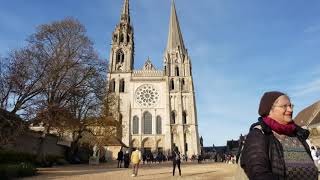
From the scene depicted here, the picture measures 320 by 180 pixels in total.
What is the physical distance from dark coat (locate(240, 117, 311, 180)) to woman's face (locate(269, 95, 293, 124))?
6.4 inches

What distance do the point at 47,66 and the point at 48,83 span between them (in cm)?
116

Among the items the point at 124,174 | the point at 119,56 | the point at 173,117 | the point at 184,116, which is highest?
the point at 119,56

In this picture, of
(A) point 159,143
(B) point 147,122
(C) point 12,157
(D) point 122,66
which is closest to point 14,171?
(C) point 12,157

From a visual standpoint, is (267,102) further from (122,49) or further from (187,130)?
(122,49)

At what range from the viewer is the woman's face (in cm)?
260

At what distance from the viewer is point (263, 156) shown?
2.29 m

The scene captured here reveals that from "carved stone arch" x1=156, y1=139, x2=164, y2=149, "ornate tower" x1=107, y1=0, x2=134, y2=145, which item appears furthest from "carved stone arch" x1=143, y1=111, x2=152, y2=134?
"ornate tower" x1=107, y1=0, x2=134, y2=145

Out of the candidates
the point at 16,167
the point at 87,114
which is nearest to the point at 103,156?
the point at 87,114

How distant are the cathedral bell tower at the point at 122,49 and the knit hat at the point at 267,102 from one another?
58557 millimetres

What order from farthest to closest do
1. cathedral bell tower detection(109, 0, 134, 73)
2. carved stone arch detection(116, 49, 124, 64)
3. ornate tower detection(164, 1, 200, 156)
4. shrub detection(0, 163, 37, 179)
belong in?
1. carved stone arch detection(116, 49, 124, 64)
2. cathedral bell tower detection(109, 0, 134, 73)
3. ornate tower detection(164, 1, 200, 156)
4. shrub detection(0, 163, 37, 179)

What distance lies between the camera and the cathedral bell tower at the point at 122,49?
62031mm

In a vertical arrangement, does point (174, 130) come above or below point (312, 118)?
above

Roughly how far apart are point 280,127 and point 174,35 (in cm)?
6823

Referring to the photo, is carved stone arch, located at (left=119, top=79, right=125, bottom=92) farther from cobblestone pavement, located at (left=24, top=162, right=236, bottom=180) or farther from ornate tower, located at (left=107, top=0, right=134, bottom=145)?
cobblestone pavement, located at (left=24, top=162, right=236, bottom=180)
